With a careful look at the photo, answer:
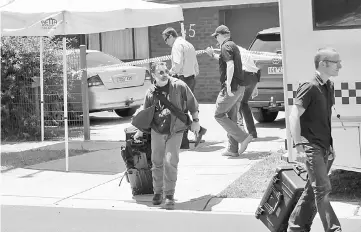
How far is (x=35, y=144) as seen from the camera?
12.6m

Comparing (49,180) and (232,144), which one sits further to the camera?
(232,144)

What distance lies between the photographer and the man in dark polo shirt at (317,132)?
5.77 metres

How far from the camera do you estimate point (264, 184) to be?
8367mm

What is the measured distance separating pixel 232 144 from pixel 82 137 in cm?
392

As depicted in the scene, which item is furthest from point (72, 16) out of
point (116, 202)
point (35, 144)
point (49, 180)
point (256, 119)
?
point (256, 119)

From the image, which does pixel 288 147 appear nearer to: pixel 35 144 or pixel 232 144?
pixel 232 144

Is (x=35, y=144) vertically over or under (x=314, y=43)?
under

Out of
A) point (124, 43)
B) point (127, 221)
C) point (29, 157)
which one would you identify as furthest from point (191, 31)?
point (127, 221)

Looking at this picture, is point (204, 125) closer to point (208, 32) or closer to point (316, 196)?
point (208, 32)

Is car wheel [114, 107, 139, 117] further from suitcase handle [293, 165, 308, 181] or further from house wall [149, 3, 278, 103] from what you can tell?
suitcase handle [293, 165, 308, 181]

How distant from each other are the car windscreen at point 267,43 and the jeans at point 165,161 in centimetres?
556

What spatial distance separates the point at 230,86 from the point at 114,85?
4.94 meters

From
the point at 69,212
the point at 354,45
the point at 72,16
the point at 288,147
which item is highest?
the point at 72,16

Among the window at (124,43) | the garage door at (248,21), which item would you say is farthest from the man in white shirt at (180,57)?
the window at (124,43)
